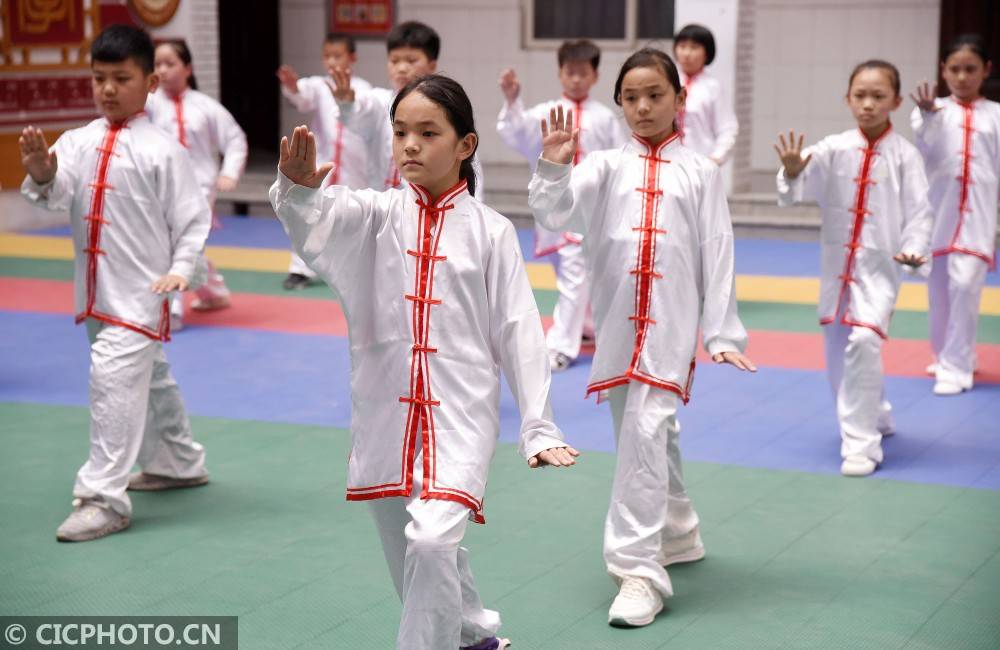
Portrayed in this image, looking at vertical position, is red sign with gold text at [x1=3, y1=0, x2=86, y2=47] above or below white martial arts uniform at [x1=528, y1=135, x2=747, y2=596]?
above

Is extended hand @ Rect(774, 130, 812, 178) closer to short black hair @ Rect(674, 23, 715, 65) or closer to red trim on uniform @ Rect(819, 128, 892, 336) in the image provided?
red trim on uniform @ Rect(819, 128, 892, 336)

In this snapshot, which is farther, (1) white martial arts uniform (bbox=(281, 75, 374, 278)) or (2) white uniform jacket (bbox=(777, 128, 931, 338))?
(1) white martial arts uniform (bbox=(281, 75, 374, 278))

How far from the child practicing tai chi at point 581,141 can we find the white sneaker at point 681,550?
124 inches

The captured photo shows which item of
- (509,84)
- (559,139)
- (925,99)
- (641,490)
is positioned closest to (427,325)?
Answer: (559,139)

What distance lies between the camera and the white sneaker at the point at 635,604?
4.39m

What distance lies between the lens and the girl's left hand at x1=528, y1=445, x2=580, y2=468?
3.52 meters

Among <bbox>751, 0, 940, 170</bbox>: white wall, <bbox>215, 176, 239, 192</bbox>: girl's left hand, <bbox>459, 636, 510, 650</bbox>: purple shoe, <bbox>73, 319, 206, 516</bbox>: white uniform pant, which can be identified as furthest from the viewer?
<bbox>751, 0, 940, 170</bbox>: white wall

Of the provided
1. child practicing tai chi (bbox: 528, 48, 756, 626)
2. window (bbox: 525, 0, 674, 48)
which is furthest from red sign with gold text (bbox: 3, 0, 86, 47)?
child practicing tai chi (bbox: 528, 48, 756, 626)

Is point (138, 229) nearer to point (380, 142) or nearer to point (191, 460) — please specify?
point (191, 460)

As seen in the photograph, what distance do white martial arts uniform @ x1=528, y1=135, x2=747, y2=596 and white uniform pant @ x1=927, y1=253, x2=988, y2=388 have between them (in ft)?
10.6

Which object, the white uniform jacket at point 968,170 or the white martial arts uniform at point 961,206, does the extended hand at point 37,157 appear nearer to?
the white martial arts uniform at point 961,206

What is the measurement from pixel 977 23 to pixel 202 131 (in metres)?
Result: 7.63

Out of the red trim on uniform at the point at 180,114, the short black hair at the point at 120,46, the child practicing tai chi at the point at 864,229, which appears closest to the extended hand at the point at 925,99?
the child practicing tai chi at the point at 864,229

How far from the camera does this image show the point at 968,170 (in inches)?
306
